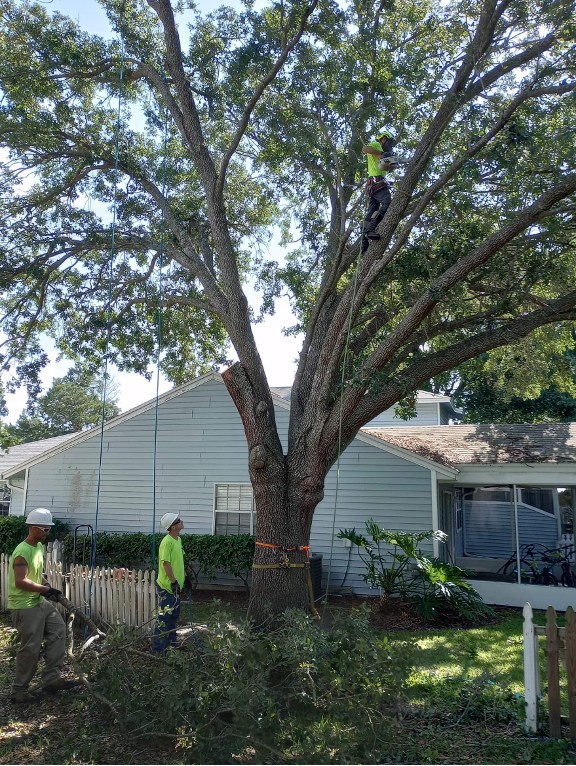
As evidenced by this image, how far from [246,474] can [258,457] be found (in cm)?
650

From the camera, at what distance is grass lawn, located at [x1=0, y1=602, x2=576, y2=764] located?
5137mm

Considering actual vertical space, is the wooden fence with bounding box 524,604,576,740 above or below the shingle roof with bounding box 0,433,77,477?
below

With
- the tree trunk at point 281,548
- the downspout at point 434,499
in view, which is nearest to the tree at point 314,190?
the tree trunk at point 281,548

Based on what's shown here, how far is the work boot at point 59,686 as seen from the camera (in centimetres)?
662

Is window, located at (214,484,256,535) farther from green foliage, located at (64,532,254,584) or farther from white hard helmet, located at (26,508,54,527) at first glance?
white hard helmet, located at (26,508,54,527)

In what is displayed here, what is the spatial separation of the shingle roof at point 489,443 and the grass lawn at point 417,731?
589 centimetres

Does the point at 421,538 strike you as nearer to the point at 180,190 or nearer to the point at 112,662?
the point at 112,662

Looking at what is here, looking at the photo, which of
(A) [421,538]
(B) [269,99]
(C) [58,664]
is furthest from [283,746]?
(B) [269,99]

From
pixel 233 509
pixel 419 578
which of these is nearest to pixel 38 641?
pixel 419 578

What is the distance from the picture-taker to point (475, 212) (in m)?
10.2

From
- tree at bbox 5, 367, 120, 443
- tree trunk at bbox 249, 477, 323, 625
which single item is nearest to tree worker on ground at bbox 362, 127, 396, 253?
tree trunk at bbox 249, 477, 323, 625

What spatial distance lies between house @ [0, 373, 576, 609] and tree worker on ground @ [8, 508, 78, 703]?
446 cm

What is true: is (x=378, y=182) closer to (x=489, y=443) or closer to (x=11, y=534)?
(x=489, y=443)

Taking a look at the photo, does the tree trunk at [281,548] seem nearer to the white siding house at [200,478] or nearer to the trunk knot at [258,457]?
the trunk knot at [258,457]
